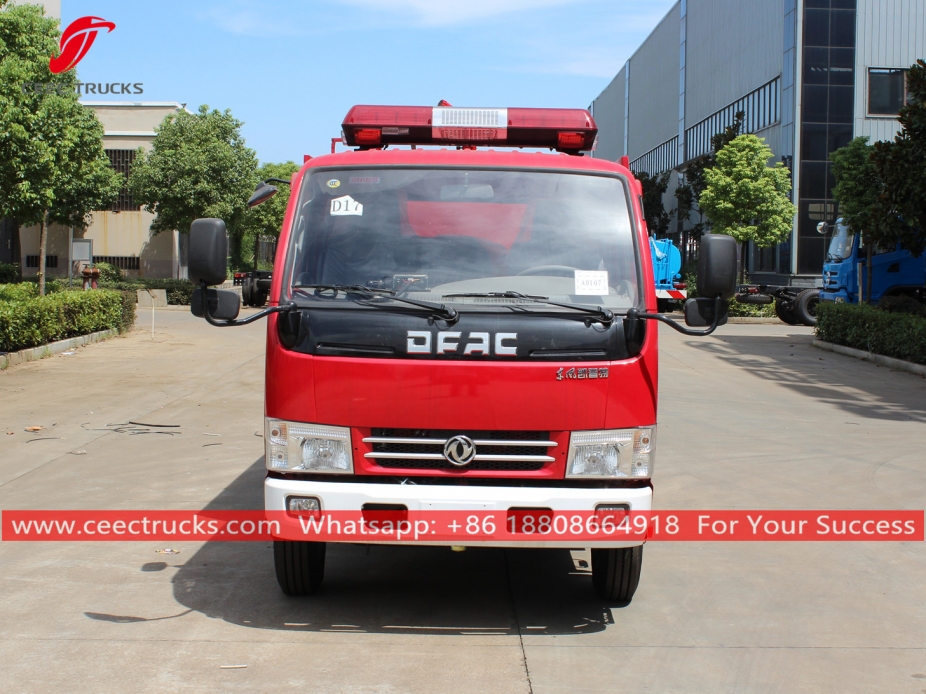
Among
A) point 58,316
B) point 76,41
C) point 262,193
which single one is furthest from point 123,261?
point 262,193

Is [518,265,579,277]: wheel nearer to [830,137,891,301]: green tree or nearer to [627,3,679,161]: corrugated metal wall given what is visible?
[830,137,891,301]: green tree

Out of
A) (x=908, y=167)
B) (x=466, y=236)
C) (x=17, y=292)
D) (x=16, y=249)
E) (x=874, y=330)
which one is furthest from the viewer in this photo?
(x=16, y=249)

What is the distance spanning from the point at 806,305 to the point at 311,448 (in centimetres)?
2834

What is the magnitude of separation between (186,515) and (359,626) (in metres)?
2.64

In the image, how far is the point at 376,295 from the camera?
4918mm

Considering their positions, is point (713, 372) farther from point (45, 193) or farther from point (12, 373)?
point (45, 193)

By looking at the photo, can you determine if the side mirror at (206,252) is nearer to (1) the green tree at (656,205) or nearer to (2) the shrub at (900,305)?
(2) the shrub at (900,305)

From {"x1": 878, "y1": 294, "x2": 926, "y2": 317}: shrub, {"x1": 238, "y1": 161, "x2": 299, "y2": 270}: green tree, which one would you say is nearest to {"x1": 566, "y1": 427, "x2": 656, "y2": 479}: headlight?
{"x1": 878, "y1": 294, "x2": 926, "y2": 317}: shrub

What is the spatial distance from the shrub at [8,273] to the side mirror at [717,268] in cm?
3750

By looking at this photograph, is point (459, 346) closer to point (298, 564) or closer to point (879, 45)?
point (298, 564)

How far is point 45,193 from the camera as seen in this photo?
2244cm

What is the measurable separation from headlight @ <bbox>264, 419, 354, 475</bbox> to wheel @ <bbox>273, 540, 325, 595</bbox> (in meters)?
0.56

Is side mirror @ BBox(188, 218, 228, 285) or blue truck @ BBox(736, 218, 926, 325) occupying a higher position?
blue truck @ BBox(736, 218, 926, 325)

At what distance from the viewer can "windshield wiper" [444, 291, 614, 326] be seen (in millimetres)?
4812
